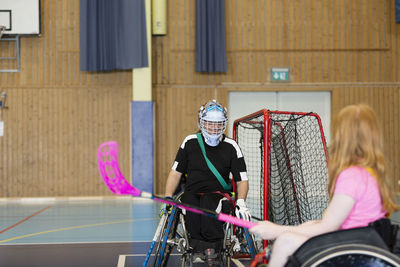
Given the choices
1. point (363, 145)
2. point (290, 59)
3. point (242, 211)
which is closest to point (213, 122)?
point (242, 211)

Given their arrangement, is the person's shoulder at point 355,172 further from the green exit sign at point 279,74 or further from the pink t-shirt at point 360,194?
the green exit sign at point 279,74

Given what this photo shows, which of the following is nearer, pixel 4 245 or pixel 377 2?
pixel 4 245

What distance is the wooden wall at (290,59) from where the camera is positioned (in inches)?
479

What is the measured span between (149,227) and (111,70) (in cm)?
595

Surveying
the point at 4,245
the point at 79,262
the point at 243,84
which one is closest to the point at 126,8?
the point at 243,84

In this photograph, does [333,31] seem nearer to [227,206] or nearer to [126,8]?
[126,8]

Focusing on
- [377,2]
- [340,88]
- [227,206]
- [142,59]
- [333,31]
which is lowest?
[227,206]

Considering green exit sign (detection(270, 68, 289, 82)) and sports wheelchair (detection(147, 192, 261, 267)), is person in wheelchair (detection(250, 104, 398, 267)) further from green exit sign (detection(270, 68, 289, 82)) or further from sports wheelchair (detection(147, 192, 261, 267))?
green exit sign (detection(270, 68, 289, 82))

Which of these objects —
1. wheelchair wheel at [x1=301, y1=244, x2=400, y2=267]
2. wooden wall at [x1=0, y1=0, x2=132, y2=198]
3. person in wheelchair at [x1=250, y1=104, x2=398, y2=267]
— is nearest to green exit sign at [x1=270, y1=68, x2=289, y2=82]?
wooden wall at [x1=0, y1=0, x2=132, y2=198]

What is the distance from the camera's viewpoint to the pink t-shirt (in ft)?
7.31

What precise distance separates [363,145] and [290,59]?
33.7 feet

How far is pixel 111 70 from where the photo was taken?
39.7ft

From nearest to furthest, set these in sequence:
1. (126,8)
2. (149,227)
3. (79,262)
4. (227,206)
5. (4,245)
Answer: (227,206) < (79,262) < (4,245) < (149,227) < (126,8)

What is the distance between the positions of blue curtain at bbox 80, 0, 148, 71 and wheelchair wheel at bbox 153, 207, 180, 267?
8067 millimetres
